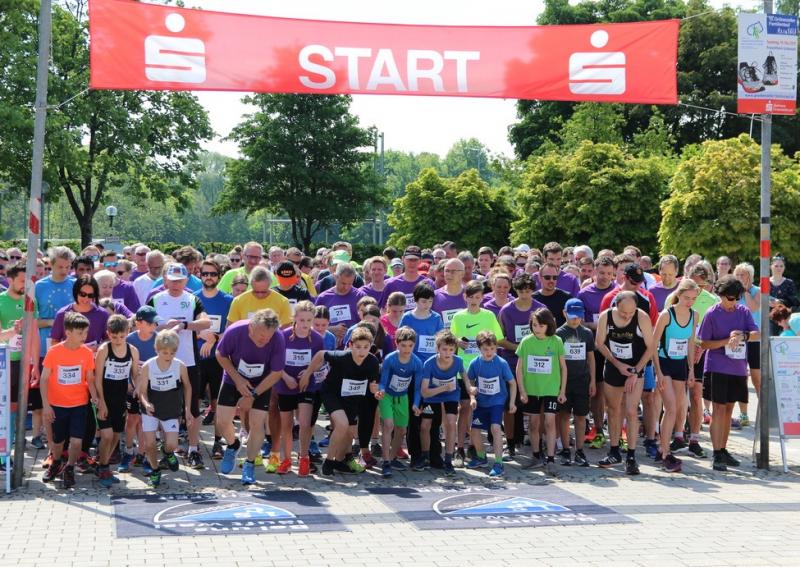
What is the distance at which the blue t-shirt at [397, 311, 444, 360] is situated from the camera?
10.2 metres

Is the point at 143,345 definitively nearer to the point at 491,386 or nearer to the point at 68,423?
the point at 68,423

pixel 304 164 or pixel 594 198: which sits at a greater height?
pixel 304 164

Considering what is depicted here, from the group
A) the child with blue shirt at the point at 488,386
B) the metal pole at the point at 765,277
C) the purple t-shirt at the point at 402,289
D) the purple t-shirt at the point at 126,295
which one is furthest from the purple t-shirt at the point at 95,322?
the metal pole at the point at 765,277

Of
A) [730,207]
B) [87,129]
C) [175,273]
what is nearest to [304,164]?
[87,129]

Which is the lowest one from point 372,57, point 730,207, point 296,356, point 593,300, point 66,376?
point 66,376

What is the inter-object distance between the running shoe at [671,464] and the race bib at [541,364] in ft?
4.88

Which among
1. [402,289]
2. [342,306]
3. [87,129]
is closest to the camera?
[342,306]

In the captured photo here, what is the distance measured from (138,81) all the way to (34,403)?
344 cm

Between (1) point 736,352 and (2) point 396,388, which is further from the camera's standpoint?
(1) point 736,352

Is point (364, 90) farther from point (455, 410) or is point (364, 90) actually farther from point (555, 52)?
point (455, 410)

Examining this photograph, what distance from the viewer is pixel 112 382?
8914mm

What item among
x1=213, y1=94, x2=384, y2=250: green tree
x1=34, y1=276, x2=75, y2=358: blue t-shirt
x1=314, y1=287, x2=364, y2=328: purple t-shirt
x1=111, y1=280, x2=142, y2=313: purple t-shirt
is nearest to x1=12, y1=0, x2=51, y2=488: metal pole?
x1=34, y1=276, x2=75, y2=358: blue t-shirt

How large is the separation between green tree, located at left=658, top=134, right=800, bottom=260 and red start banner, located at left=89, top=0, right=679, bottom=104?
1669 centimetres

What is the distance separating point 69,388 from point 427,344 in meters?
3.59
